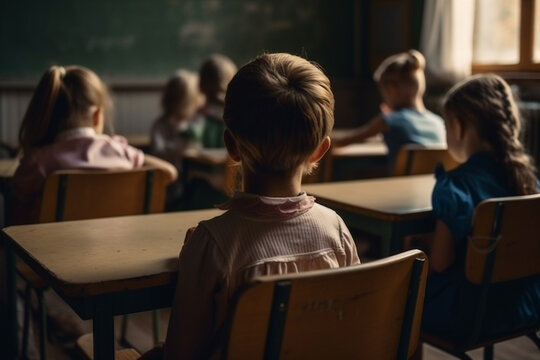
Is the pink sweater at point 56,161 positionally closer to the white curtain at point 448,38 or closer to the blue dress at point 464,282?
the blue dress at point 464,282

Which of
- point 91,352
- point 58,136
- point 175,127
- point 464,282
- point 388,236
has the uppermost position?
point 58,136

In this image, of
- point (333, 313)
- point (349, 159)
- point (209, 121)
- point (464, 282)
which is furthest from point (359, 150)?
point (333, 313)

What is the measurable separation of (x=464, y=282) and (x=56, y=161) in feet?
4.36

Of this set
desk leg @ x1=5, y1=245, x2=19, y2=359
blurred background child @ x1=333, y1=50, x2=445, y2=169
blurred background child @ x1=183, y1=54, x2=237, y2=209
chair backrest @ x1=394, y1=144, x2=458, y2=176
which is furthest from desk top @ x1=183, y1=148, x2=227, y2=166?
desk leg @ x1=5, y1=245, x2=19, y2=359

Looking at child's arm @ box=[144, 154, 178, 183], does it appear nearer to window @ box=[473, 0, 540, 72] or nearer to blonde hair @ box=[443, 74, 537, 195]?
blonde hair @ box=[443, 74, 537, 195]

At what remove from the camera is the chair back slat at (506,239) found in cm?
183

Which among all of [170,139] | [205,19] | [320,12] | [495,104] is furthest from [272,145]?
[320,12]

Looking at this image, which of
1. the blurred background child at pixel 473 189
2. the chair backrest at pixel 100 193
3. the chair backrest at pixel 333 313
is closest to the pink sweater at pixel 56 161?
the chair backrest at pixel 100 193

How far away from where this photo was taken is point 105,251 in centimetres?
153

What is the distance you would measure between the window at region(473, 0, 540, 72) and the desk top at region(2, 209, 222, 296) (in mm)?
3887

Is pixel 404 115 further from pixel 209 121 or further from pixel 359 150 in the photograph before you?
pixel 209 121

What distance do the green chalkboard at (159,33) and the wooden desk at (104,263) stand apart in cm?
396

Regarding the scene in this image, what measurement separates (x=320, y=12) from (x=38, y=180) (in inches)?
184

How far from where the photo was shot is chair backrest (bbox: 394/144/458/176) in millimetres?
3074
